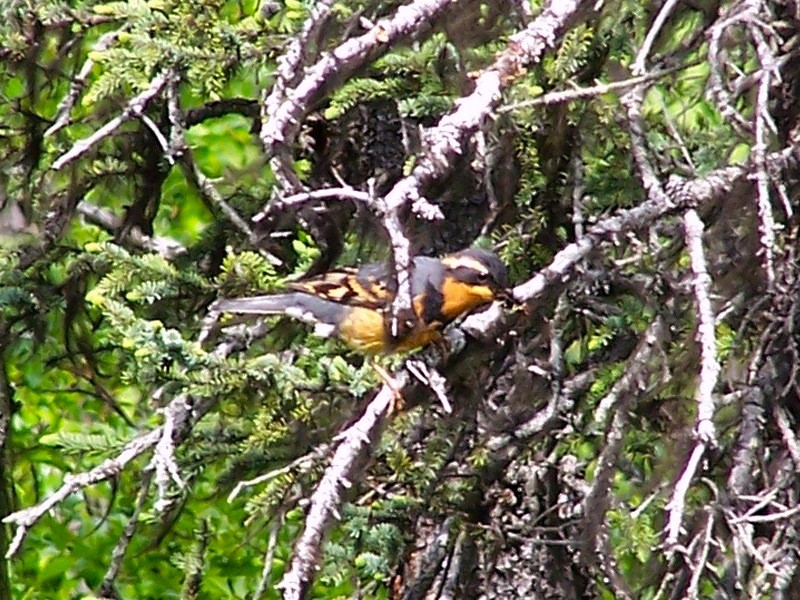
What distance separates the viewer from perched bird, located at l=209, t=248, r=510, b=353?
452 cm

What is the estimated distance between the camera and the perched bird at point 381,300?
4516 millimetres

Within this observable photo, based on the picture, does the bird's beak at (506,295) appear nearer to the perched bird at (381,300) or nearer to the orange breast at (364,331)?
the perched bird at (381,300)

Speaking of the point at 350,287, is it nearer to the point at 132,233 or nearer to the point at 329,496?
the point at 132,233

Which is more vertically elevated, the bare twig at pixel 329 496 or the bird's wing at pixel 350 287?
the bird's wing at pixel 350 287

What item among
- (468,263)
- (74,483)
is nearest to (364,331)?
(468,263)

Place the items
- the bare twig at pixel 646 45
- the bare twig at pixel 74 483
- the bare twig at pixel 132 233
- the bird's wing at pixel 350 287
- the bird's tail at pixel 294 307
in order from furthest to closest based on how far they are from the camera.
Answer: the bare twig at pixel 132 233
the bird's wing at pixel 350 287
the bird's tail at pixel 294 307
the bare twig at pixel 74 483
the bare twig at pixel 646 45

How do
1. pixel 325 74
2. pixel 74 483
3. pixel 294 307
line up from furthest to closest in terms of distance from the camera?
1. pixel 294 307
2. pixel 74 483
3. pixel 325 74

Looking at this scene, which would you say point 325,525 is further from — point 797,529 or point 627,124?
point 627,124

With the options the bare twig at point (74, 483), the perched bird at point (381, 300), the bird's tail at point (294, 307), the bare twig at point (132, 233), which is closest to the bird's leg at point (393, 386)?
the perched bird at point (381, 300)

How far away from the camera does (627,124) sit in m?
4.32

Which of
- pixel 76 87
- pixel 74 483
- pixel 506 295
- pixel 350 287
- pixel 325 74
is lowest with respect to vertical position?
pixel 74 483

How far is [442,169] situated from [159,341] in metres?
1.01

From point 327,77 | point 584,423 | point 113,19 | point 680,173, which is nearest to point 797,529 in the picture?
point 584,423

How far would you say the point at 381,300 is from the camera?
472 cm
